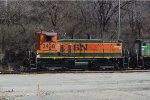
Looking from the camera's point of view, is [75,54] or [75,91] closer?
[75,91]

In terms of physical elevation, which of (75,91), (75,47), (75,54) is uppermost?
(75,47)

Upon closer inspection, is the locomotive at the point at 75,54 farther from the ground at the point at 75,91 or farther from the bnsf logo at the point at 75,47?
the ground at the point at 75,91

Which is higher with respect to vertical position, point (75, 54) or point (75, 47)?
point (75, 47)

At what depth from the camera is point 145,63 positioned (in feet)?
109

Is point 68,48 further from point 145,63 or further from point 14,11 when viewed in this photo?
point 14,11

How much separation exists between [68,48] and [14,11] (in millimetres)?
14991

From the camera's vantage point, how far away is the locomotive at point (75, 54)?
30.5m

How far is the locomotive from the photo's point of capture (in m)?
30.5

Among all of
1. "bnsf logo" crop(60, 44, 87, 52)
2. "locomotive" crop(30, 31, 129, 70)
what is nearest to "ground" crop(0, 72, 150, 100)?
"locomotive" crop(30, 31, 129, 70)

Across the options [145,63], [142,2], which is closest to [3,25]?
[145,63]

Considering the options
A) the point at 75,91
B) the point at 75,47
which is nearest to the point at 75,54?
the point at 75,47

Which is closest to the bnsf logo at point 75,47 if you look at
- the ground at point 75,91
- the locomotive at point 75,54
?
the locomotive at point 75,54

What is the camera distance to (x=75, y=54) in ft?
103

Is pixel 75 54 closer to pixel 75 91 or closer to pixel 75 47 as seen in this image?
pixel 75 47
